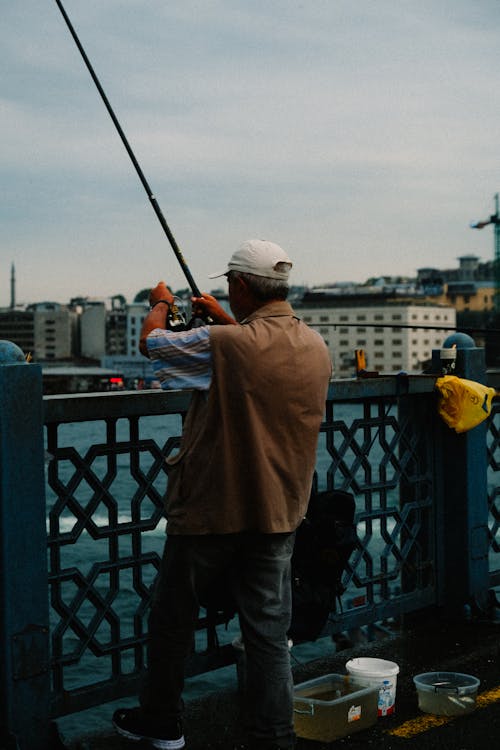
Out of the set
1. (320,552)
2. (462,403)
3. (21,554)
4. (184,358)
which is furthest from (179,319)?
(462,403)

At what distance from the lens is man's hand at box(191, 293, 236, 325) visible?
138 inches

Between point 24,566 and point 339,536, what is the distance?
1098 mm

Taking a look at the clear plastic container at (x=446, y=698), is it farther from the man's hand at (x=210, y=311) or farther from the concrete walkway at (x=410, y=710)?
the man's hand at (x=210, y=311)

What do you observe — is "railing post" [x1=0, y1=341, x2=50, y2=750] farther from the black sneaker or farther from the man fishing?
the man fishing

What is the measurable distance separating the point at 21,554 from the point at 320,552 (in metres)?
1.05

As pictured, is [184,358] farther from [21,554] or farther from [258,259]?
[21,554]

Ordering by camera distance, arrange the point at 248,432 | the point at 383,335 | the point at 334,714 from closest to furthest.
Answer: the point at 248,432 → the point at 334,714 → the point at 383,335

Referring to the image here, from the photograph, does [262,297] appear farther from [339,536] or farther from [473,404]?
[473,404]

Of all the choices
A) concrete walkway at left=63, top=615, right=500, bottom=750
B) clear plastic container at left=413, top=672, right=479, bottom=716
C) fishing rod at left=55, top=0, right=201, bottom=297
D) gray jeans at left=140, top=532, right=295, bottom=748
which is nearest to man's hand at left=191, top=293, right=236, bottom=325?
fishing rod at left=55, top=0, right=201, bottom=297

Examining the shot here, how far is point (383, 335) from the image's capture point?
187875mm

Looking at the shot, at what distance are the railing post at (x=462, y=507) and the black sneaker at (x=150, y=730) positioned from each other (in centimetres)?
209

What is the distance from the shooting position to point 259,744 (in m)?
3.32

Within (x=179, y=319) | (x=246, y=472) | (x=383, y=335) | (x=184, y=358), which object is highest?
(x=383, y=335)

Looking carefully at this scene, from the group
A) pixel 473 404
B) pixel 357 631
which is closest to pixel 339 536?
pixel 473 404
